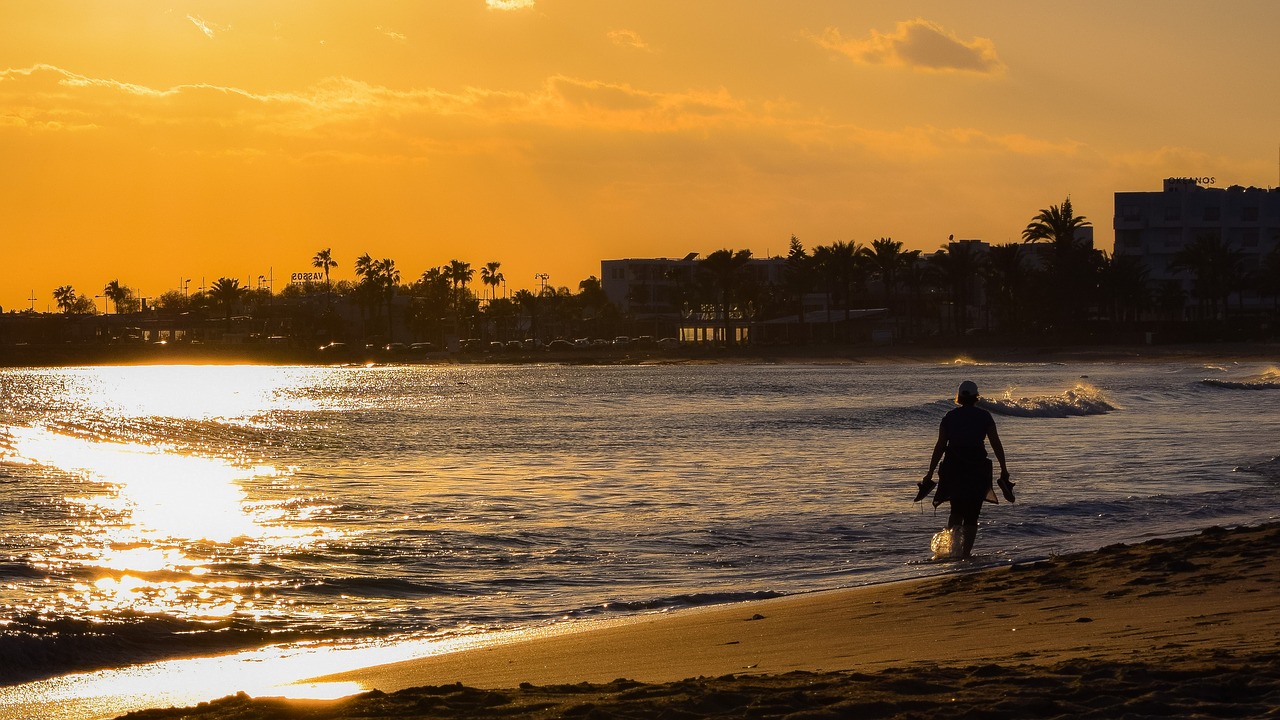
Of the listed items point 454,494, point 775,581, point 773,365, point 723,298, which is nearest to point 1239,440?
point 454,494

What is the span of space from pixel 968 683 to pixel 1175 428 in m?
29.5

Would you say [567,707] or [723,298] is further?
[723,298]

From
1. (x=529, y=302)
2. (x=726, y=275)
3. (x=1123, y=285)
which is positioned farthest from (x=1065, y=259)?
(x=529, y=302)

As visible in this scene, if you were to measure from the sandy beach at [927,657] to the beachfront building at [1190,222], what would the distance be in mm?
127154

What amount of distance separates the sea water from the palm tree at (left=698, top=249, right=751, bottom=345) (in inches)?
3901

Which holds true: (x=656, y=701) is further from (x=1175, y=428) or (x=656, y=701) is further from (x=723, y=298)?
(x=723, y=298)

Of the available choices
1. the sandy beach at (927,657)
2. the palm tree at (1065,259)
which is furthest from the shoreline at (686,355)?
the sandy beach at (927,657)

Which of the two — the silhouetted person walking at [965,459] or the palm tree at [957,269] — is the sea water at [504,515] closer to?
the silhouetted person walking at [965,459]

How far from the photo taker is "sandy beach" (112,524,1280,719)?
616 centimetres

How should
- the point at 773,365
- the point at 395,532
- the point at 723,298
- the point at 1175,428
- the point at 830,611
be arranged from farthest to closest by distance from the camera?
the point at 723,298 < the point at 773,365 < the point at 1175,428 < the point at 395,532 < the point at 830,611

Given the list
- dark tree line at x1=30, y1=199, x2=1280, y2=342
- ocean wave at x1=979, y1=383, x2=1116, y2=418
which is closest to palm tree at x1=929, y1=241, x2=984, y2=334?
dark tree line at x1=30, y1=199, x2=1280, y2=342

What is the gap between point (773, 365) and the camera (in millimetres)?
120875

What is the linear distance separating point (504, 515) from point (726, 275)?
124903mm

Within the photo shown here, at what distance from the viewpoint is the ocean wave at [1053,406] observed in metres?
43.3
